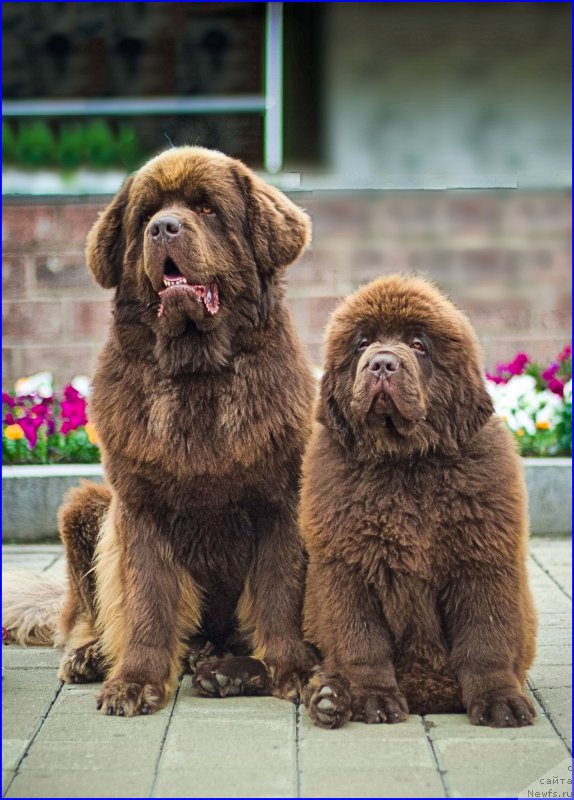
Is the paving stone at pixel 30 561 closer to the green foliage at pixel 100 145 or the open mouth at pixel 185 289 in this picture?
the open mouth at pixel 185 289

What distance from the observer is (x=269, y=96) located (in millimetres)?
8352

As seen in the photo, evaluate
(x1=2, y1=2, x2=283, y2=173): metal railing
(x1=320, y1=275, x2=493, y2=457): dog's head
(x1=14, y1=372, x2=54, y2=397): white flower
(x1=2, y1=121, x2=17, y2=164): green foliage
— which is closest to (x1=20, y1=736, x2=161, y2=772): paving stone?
(x1=320, y1=275, x2=493, y2=457): dog's head

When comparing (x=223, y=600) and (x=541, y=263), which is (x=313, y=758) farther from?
(x=541, y=263)

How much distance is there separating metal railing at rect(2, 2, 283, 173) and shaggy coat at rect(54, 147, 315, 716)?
481 centimetres

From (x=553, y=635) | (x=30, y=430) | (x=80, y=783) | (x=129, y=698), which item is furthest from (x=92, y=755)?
(x=30, y=430)

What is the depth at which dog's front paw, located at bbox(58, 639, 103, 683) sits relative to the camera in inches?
150

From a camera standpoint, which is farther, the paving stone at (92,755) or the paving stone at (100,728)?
the paving stone at (100,728)

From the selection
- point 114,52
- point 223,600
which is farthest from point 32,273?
point 223,600

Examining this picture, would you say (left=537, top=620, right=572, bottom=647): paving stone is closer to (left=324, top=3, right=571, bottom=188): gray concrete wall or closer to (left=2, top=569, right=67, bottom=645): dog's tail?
(left=2, top=569, right=67, bottom=645): dog's tail

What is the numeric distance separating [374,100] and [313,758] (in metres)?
6.58

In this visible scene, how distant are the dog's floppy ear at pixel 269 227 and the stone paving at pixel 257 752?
147cm

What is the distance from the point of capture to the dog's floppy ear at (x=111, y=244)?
145 inches

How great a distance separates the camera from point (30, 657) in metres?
4.22

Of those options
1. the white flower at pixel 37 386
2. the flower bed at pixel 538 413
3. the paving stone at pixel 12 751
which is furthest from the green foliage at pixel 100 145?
the paving stone at pixel 12 751
